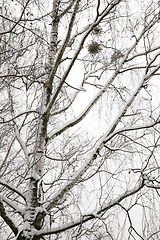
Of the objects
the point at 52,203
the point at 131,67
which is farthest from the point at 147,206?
the point at 131,67

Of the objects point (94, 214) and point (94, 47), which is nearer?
point (94, 214)

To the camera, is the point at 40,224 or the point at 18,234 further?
the point at 40,224

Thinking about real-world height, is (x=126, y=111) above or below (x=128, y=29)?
below

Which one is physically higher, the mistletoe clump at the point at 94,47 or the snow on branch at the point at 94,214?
the mistletoe clump at the point at 94,47

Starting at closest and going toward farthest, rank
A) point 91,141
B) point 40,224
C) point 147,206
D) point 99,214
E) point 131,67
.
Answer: point 147,206
point 99,214
point 40,224
point 91,141
point 131,67

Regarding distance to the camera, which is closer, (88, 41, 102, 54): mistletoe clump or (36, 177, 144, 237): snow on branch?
(36, 177, 144, 237): snow on branch

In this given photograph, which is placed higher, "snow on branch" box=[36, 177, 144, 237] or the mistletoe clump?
the mistletoe clump

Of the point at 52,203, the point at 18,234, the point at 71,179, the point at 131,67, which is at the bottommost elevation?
the point at 18,234

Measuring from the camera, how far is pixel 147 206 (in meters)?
2.37

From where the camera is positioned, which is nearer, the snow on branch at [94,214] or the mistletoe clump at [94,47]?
the snow on branch at [94,214]

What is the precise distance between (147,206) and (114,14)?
270cm

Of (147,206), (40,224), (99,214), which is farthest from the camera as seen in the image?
(40,224)

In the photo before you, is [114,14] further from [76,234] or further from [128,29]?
[76,234]

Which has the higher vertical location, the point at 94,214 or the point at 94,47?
the point at 94,47
